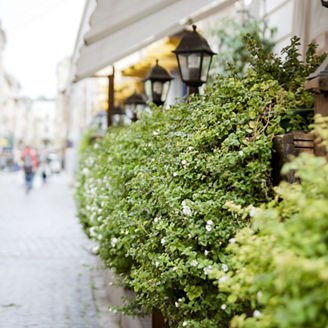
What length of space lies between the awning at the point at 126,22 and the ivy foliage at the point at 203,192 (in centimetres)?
244

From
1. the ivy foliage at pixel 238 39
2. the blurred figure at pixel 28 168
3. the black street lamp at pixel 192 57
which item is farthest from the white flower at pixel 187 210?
the blurred figure at pixel 28 168

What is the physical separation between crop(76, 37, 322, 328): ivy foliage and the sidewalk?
8.28 feet

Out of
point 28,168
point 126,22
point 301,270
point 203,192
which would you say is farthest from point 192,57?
point 28,168

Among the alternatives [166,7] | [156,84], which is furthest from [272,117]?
[156,84]

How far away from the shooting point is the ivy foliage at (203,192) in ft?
10.6

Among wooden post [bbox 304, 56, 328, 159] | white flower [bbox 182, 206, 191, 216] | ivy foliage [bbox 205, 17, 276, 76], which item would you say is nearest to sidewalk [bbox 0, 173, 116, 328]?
white flower [bbox 182, 206, 191, 216]

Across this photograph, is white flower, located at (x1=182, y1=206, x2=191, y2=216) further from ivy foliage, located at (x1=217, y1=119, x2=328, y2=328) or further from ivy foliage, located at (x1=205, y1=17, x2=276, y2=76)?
ivy foliage, located at (x1=205, y1=17, x2=276, y2=76)

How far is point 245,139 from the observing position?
11.1 ft

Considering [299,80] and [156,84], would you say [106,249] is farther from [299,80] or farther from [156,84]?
[156,84]

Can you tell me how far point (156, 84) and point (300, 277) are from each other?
747cm

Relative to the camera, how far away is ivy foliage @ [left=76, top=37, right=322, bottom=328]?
10.6 ft

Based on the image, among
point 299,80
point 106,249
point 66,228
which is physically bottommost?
point 66,228

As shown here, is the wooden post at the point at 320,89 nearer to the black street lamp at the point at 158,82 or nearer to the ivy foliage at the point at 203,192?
the ivy foliage at the point at 203,192

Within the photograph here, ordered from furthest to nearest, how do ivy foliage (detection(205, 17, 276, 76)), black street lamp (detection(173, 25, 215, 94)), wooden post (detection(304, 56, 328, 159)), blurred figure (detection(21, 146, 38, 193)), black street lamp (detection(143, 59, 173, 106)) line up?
blurred figure (detection(21, 146, 38, 193))
ivy foliage (detection(205, 17, 276, 76))
black street lamp (detection(143, 59, 173, 106))
black street lamp (detection(173, 25, 215, 94))
wooden post (detection(304, 56, 328, 159))
